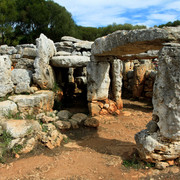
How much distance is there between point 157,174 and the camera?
3135 mm

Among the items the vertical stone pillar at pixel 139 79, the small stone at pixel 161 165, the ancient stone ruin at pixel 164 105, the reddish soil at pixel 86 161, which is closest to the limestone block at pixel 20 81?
the reddish soil at pixel 86 161

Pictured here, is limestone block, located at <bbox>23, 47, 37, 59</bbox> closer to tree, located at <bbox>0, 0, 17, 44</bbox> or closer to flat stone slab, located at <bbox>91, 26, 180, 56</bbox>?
flat stone slab, located at <bbox>91, 26, 180, 56</bbox>

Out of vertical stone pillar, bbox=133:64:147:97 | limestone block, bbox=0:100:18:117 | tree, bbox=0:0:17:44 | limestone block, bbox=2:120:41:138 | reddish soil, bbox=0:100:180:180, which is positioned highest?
tree, bbox=0:0:17:44

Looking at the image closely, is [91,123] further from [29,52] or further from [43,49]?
[29,52]

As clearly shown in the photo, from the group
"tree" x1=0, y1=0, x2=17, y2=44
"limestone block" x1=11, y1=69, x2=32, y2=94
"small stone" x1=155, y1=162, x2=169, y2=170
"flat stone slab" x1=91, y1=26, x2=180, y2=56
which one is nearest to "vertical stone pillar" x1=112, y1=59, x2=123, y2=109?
"flat stone slab" x1=91, y1=26, x2=180, y2=56

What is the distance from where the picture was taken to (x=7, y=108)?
15.7 feet

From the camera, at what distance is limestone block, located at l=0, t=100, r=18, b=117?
15.4ft

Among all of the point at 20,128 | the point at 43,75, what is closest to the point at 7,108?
the point at 20,128

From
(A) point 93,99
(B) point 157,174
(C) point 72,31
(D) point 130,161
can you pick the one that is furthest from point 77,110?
(C) point 72,31

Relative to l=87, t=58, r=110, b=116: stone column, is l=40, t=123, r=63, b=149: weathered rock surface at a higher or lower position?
lower

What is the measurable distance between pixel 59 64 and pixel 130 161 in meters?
4.44

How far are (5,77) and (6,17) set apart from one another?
14.5 metres

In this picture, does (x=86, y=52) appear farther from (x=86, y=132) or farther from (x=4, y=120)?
(x=4, y=120)

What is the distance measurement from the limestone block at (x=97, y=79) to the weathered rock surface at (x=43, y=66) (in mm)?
Answer: 1475
